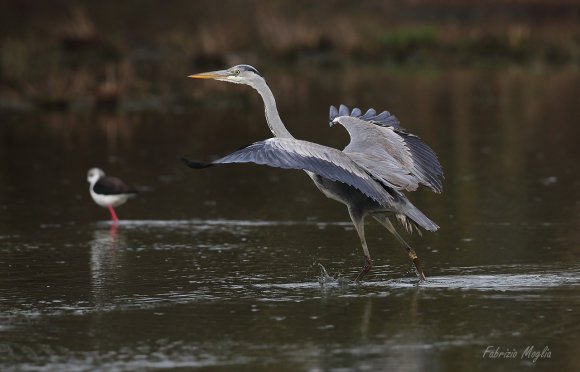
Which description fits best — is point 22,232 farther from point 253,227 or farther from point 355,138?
point 355,138

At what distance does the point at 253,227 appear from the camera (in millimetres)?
14031

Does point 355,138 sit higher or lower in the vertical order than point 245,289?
higher

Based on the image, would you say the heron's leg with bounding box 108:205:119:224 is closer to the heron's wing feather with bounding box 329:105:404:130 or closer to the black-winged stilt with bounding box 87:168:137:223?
the black-winged stilt with bounding box 87:168:137:223

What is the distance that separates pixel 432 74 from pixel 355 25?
10196mm

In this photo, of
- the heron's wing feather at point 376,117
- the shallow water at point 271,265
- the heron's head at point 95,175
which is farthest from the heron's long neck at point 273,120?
the heron's head at point 95,175

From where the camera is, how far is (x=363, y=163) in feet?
35.6

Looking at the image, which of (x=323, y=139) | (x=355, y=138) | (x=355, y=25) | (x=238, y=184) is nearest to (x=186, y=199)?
(x=238, y=184)

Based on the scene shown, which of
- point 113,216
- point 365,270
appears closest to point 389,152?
point 365,270

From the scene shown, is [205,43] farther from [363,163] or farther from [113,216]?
[363,163]

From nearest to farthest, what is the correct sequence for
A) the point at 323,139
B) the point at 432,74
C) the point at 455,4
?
1. the point at 323,139
2. the point at 432,74
3. the point at 455,4

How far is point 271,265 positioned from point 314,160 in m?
1.70

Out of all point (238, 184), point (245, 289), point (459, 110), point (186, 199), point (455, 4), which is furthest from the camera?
point (455, 4)
